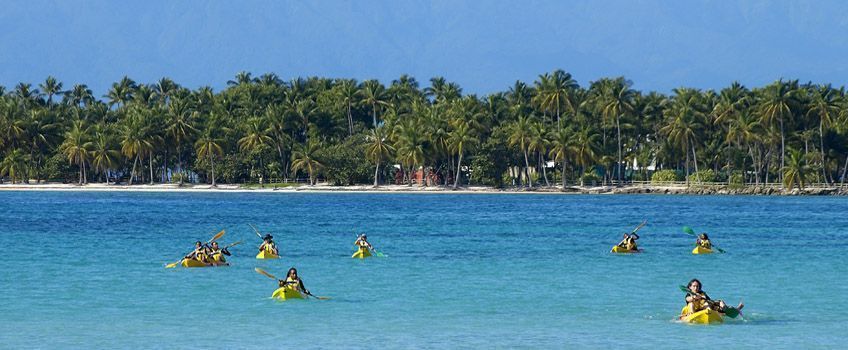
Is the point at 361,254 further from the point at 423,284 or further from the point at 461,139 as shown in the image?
the point at 461,139

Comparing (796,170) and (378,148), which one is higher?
(378,148)

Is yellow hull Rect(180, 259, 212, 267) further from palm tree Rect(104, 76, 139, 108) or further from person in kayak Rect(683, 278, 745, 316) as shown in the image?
palm tree Rect(104, 76, 139, 108)

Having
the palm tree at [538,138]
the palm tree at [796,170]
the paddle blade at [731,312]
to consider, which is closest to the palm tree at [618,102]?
the palm tree at [538,138]

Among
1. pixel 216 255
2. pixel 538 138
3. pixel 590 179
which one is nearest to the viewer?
pixel 216 255

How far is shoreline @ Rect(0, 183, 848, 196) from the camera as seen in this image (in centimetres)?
15826

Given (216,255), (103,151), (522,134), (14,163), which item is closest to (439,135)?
(522,134)

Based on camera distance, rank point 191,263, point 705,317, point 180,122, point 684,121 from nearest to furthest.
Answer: point 705,317 → point 191,263 → point 684,121 → point 180,122

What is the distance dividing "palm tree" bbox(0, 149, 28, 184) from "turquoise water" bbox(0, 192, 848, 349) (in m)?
72.1

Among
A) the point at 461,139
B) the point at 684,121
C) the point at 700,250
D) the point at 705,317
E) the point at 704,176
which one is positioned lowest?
the point at 705,317

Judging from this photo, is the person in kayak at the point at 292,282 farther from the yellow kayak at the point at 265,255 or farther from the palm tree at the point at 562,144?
the palm tree at the point at 562,144

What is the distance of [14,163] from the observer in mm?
168250

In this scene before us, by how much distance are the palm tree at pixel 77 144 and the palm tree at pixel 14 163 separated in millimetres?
5734

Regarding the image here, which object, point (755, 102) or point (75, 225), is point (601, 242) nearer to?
point (75, 225)

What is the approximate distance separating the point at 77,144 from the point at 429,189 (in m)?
43.4
